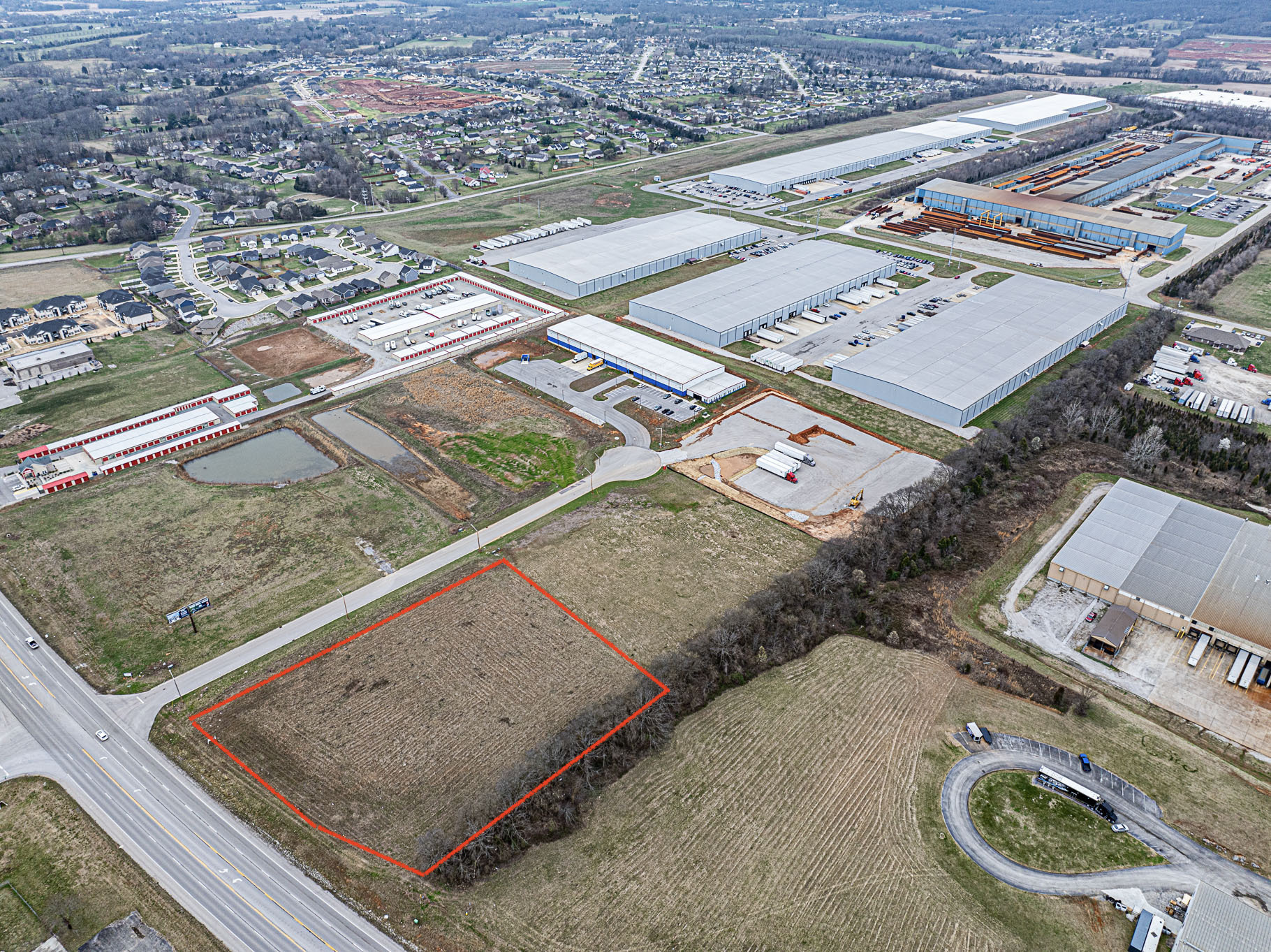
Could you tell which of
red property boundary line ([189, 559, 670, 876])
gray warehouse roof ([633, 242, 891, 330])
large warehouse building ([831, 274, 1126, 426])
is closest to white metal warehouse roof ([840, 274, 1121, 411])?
large warehouse building ([831, 274, 1126, 426])

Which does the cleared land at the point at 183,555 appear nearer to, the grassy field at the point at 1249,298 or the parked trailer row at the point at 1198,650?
the parked trailer row at the point at 1198,650

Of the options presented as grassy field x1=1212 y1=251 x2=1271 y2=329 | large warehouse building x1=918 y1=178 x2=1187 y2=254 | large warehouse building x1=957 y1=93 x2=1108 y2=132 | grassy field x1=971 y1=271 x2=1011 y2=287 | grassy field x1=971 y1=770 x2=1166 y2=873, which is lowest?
grassy field x1=971 y1=770 x2=1166 y2=873

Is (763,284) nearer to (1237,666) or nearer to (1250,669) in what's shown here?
(1237,666)

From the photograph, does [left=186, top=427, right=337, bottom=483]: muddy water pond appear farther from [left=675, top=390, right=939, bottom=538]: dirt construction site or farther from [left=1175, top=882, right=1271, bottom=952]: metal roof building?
[left=1175, top=882, right=1271, bottom=952]: metal roof building

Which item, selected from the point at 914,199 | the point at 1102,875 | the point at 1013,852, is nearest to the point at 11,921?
the point at 1013,852

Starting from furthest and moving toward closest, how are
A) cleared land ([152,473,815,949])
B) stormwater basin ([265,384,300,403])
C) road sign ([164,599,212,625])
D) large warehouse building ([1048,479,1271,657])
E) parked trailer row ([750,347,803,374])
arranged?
parked trailer row ([750,347,803,374]) < stormwater basin ([265,384,300,403]) < road sign ([164,599,212,625]) < large warehouse building ([1048,479,1271,657]) < cleared land ([152,473,815,949])

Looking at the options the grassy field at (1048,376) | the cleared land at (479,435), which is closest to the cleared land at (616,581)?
the cleared land at (479,435)
